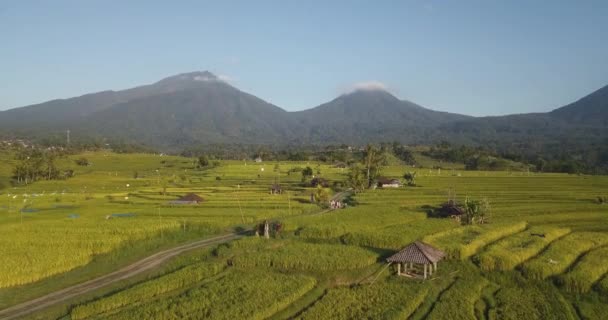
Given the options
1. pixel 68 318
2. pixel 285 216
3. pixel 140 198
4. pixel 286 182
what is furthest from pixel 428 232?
pixel 286 182

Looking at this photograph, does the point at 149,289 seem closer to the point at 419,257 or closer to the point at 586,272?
the point at 419,257

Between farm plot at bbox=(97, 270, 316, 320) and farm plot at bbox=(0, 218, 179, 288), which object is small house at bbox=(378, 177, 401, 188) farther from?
farm plot at bbox=(97, 270, 316, 320)

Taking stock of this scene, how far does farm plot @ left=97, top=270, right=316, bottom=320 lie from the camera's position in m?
19.0

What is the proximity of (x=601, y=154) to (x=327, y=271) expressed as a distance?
535 ft

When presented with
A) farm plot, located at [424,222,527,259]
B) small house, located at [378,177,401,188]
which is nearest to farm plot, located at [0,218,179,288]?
farm plot, located at [424,222,527,259]

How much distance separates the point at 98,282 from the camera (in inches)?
983

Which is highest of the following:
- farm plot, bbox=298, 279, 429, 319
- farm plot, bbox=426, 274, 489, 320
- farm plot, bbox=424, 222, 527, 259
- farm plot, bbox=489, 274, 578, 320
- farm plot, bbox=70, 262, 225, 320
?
farm plot, bbox=424, 222, 527, 259

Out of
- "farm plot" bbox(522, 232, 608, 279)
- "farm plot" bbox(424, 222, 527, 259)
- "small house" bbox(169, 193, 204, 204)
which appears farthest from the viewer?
"small house" bbox(169, 193, 204, 204)

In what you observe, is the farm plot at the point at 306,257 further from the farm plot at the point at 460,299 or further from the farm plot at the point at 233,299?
the farm plot at the point at 460,299

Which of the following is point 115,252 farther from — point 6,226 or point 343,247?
point 343,247

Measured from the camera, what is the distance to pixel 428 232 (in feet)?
116

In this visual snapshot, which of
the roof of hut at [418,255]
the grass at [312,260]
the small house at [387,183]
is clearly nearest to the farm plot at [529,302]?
the grass at [312,260]

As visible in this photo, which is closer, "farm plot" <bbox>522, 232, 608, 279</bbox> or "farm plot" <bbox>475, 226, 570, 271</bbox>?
"farm plot" <bbox>522, 232, 608, 279</bbox>

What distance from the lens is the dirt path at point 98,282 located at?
21094mm
